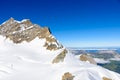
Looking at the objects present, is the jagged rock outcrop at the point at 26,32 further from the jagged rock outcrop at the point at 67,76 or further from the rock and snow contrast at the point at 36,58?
the jagged rock outcrop at the point at 67,76

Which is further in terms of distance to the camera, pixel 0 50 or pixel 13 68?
pixel 0 50

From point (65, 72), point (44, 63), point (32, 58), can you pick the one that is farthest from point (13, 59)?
point (65, 72)

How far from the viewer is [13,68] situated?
8150cm

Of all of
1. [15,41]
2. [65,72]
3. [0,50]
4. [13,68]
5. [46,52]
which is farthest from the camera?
[15,41]

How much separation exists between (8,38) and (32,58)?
106ft

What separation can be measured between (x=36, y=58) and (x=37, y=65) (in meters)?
9.57

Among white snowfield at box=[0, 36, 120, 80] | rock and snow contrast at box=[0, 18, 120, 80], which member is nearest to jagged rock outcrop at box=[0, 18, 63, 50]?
rock and snow contrast at box=[0, 18, 120, 80]

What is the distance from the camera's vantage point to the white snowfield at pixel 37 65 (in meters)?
65.7

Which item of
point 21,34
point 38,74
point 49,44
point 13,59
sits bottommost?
point 38,74

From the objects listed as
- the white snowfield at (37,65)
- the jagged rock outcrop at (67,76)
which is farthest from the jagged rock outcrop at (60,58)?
the jagged rock outcrop at (67,76)

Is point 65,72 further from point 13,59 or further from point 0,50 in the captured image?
point 0,50

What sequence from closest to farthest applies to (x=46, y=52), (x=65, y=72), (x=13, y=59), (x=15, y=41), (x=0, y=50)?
(x=65, y=72), (x=13, y=59), (x=46, y=52), (x=0, y=50), (x=15, y=41)

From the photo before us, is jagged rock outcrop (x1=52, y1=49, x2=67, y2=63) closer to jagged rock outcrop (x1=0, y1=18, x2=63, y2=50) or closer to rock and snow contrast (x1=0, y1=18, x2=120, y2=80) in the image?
rock and snow contrast (x1=0, y1=18, x2=120, y2=80)

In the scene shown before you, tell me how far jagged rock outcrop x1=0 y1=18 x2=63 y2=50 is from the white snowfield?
3068mm
